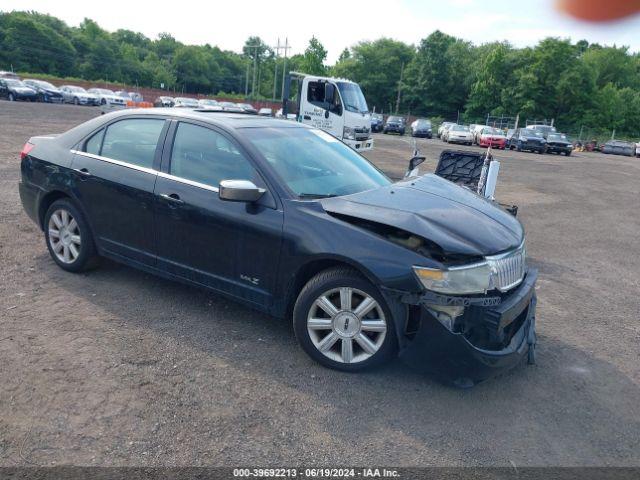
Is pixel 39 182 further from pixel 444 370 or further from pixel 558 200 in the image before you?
pixel 558 200

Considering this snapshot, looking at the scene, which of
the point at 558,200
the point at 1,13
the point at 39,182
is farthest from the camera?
the point at 1,13

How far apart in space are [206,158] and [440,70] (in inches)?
3195

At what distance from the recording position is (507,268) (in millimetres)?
3494

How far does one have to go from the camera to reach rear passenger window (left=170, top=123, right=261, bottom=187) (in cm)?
408

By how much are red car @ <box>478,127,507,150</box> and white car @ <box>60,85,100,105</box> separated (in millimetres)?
33396

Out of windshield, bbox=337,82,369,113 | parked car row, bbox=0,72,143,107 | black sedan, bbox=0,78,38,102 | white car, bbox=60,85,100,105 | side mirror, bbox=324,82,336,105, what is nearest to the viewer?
side mirror, bbox=324,82,336,105

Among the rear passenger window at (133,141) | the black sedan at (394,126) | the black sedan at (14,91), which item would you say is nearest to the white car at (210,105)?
the rear passenger window at (133,141)

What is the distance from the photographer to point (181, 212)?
418cm

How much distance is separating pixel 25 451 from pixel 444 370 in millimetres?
2429

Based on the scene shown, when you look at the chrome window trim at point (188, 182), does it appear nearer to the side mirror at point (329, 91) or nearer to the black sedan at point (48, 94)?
the side mirror at point (329, 91)

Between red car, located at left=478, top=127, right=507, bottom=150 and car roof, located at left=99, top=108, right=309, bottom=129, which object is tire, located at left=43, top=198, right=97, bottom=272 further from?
red car, located at left=478, top=127, right=507, bottom=150

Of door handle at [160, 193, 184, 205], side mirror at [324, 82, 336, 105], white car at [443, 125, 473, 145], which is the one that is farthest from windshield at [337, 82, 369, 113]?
white car at [443, 125, 473, 145]

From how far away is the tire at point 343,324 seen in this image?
3.44 meters

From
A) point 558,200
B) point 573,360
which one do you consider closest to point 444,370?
point 573,360
